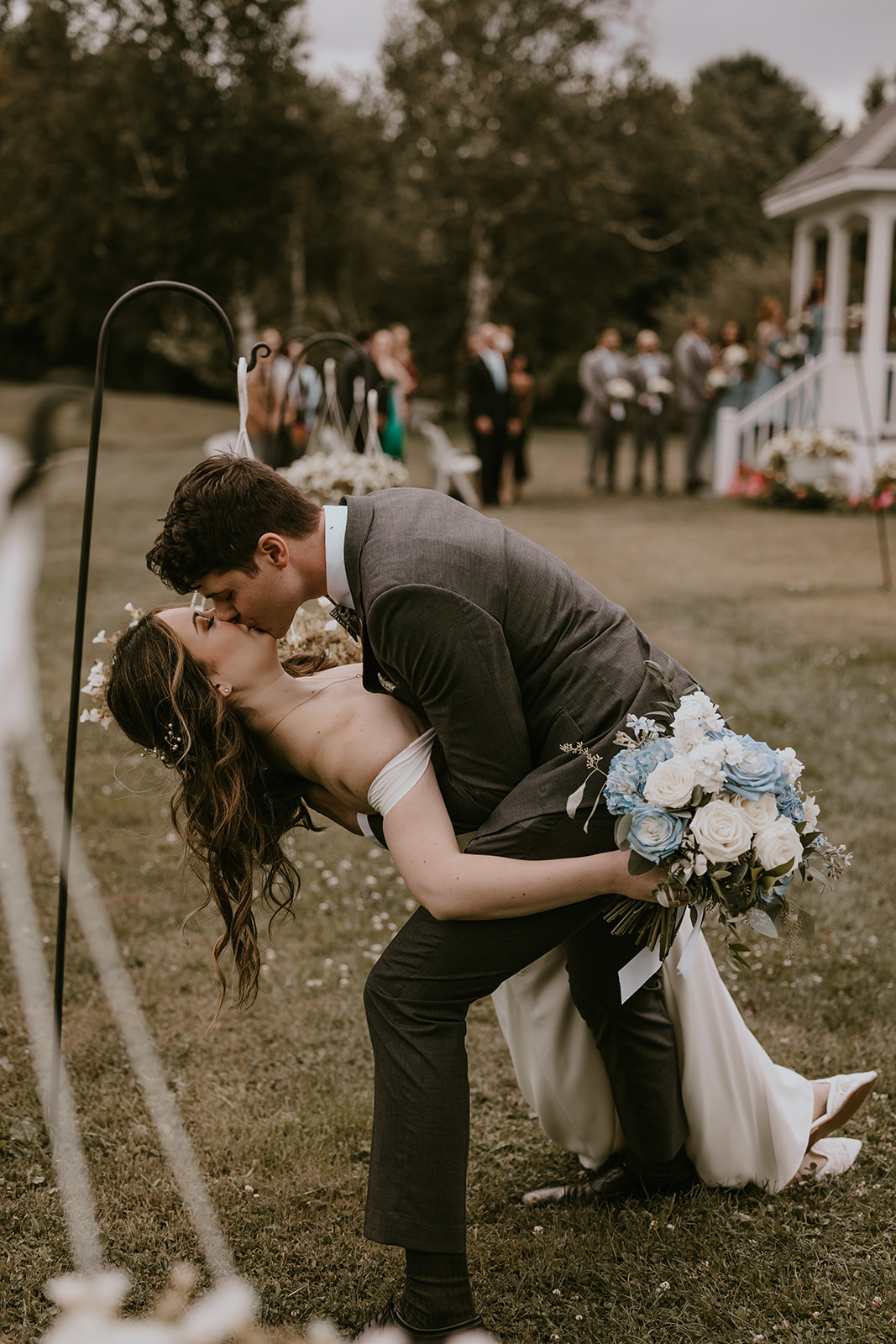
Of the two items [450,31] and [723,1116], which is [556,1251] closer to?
[723,1116]

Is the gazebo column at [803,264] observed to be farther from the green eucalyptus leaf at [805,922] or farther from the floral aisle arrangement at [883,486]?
the green eucalyptus leaf at [805,922]

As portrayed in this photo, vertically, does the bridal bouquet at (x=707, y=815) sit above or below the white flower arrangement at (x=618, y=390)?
below

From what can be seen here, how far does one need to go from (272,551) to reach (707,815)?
3.48ft

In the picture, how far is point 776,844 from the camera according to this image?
2514mm

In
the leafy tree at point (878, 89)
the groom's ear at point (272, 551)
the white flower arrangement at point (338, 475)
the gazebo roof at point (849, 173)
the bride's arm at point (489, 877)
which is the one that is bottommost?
the bride's arm at point (489, 877)

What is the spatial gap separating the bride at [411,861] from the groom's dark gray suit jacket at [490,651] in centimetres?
13

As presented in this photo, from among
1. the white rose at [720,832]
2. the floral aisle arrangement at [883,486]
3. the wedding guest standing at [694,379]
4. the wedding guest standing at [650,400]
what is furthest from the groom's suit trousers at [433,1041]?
the wedding guest standing at [694,379]

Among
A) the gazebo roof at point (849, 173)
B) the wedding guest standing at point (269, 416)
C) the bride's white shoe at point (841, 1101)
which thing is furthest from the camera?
the gazebo roof at point (849, 173)

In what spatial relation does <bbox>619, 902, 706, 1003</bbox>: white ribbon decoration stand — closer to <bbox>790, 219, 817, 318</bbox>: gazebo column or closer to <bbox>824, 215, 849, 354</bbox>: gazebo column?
<bbox>824, 215, 849, 354</bbox>: gazebo column

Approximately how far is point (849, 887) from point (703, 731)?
308 cm

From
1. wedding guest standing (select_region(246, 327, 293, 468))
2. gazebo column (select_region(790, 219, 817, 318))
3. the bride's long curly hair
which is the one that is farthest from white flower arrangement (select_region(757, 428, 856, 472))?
the bride's long curly hair

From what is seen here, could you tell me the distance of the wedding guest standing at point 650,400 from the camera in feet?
58.4

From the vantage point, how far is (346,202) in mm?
36500

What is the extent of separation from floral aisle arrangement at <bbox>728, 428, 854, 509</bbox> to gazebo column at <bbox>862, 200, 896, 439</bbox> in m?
1.19
